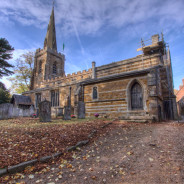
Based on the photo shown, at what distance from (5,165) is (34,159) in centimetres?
70

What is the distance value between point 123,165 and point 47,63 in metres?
43.9

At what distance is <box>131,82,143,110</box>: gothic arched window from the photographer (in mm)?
13078

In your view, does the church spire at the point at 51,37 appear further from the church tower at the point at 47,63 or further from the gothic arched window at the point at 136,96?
the gothic arched window at the point at 136,96

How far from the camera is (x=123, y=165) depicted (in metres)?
3.59

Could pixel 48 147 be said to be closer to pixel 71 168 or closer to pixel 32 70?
pixel 71 168

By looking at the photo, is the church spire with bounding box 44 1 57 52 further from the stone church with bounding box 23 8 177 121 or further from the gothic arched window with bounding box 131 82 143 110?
the gothic arched window with bounding box 131 82 143 110

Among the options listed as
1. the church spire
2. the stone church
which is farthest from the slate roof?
the church spire

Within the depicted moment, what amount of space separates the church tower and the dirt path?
39.5 m

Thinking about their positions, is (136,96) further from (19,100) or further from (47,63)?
(47,63)

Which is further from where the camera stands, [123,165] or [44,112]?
[44,112]

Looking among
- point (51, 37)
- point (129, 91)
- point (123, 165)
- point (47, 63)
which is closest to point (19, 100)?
point (47, 63)

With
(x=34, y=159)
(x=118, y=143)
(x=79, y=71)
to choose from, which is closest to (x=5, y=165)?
(x=34, y=159)

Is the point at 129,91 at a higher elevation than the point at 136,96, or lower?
higher

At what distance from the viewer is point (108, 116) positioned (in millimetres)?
14391
